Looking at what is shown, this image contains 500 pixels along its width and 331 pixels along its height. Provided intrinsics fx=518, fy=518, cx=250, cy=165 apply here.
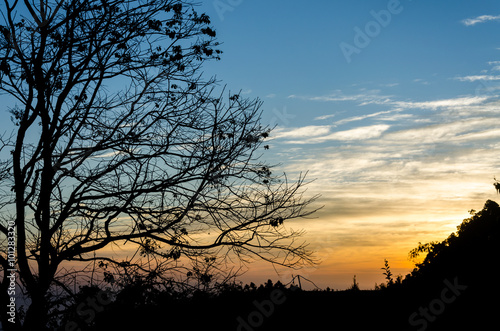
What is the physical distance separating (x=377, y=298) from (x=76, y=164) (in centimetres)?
795

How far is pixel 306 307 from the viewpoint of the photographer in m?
12.4

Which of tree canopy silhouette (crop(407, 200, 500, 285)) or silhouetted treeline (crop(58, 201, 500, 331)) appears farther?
tree canopy silhouette (crop(407, 200, 500, 285))

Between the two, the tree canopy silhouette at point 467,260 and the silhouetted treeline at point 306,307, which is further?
the tree canopy silhouette at point 467,260

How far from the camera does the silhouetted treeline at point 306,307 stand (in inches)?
443

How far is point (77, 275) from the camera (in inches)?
470

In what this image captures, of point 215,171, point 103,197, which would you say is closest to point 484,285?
point 215,171

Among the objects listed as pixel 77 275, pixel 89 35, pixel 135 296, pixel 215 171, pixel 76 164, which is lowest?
pixel 135 296

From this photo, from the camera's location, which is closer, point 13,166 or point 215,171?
point 215,171

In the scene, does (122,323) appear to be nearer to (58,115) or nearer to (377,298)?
(58,115)

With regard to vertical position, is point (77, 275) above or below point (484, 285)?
above

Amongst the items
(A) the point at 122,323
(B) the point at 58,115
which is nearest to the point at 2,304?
(A) the point at 122,323

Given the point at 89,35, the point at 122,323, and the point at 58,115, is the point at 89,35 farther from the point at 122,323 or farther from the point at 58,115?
the point at 122,323

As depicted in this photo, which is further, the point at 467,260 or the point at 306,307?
the point at 467,260

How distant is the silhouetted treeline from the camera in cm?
1125
